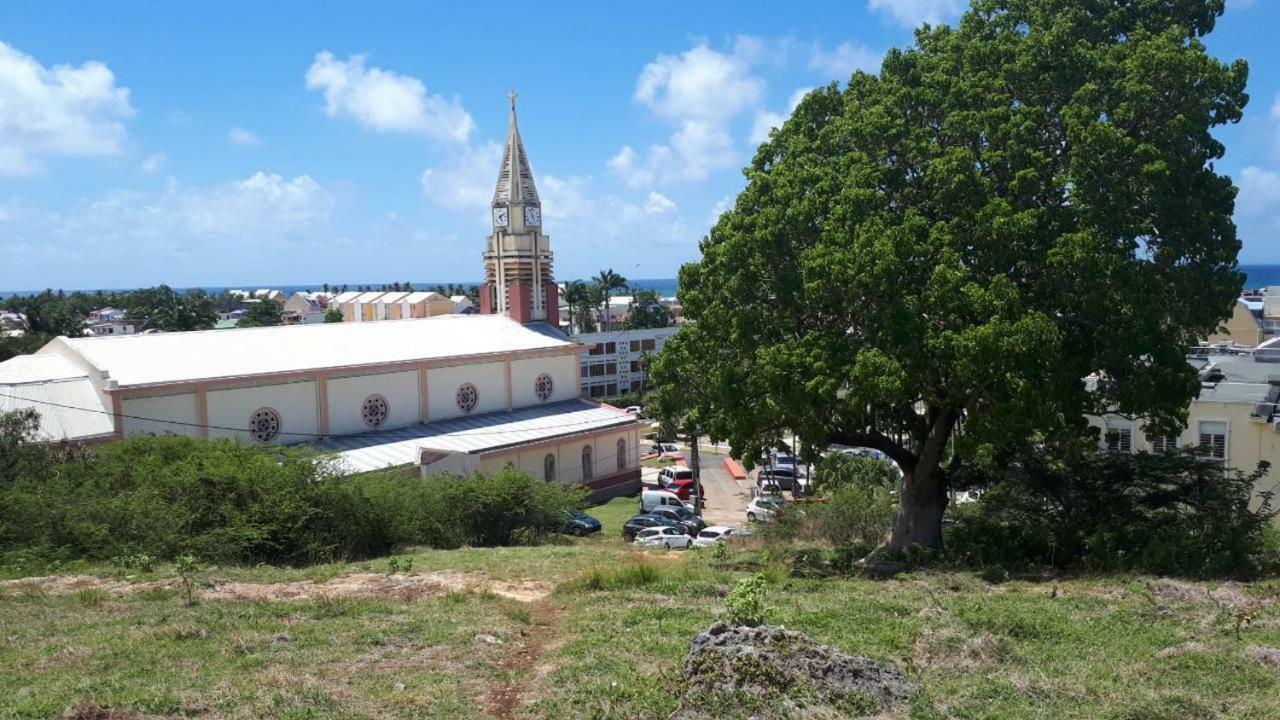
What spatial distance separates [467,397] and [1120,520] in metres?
25.7

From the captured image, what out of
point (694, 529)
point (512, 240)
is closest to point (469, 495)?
point (694, 529)

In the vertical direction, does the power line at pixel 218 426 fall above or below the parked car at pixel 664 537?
above

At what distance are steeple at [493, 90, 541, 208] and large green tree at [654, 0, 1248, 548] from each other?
95.2 feet

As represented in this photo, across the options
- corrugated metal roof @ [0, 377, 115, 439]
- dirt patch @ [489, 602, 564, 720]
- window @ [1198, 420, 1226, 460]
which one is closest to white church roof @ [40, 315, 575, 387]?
corrugated metal roof @ [0, 377, 115, 439]

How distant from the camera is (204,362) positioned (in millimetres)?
29906

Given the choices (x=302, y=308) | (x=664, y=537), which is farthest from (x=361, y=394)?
(x=302, y=308)

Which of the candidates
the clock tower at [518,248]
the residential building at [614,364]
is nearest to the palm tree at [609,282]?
the residential building at [614,364]

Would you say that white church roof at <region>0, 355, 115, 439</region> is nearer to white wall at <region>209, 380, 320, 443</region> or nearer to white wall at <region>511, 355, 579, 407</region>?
white wall at <region>209, 380, 320, 443</region>

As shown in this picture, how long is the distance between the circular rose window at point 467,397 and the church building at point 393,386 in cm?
4

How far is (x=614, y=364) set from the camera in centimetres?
7019

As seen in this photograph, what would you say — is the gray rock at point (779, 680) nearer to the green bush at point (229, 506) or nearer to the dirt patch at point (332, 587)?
the dirt patch at point (332, 587)

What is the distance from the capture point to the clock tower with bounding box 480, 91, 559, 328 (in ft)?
143

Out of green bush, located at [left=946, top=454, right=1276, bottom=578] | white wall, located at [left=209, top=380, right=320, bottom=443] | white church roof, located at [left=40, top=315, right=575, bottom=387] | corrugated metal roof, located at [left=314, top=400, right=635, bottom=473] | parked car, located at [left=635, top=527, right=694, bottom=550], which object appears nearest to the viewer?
green bush, located at [left=946, top=454, right=1276, bottom=578]

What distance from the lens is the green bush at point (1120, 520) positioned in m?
13.7
